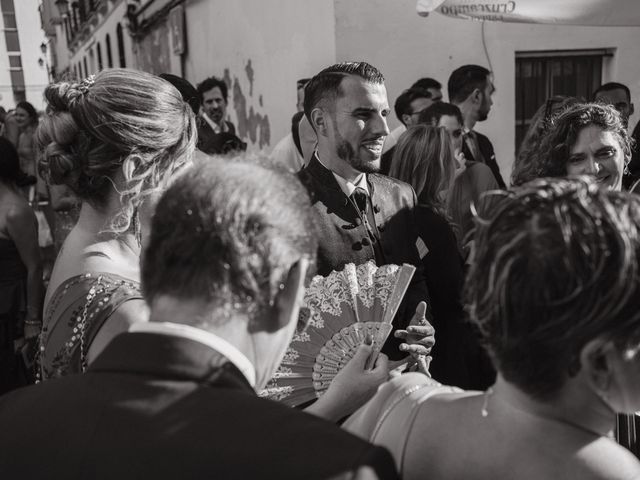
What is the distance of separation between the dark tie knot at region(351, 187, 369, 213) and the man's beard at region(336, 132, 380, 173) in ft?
0.32

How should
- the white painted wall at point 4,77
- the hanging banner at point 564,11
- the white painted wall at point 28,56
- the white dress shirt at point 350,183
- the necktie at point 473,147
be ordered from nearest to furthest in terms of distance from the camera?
the white dress shirt at point 350,183 < the hanging banner at point 564,11 < the necktie at point 473,147 < the white painted wall at point 4,77 < the white painted wall at point 28,56

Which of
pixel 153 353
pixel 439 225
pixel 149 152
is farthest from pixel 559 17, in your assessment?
pixel 153 353

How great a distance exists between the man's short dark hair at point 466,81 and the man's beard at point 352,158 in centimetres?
259

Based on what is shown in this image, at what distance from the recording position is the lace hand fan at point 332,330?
1.98 m

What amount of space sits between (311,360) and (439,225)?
1286 millimetres

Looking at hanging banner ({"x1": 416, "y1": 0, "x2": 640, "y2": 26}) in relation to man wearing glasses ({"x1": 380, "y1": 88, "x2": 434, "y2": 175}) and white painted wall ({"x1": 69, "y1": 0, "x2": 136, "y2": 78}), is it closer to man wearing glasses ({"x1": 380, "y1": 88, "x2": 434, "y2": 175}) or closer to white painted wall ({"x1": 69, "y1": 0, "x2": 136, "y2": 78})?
man wearing glasses ({"x1": 380, "y1": 88, "x2": 434, "y2": 175})

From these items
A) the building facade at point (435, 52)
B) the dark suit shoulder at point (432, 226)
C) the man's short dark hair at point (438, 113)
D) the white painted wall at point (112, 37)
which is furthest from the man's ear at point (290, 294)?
the white painted wall at point (112, 37)

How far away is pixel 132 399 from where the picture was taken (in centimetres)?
95

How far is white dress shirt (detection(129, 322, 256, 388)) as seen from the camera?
100 cm

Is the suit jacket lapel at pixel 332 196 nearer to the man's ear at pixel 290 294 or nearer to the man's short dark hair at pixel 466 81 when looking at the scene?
the man's ear at pixel 290 294

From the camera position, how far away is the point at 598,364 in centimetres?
102

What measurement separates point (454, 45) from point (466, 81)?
53.2 inches

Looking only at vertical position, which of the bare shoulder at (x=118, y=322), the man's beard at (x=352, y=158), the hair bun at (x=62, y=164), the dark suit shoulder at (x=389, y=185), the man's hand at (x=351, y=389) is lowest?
the man's hand at (x=351, y=389)

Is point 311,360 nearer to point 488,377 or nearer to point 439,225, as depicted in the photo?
point 439,225
